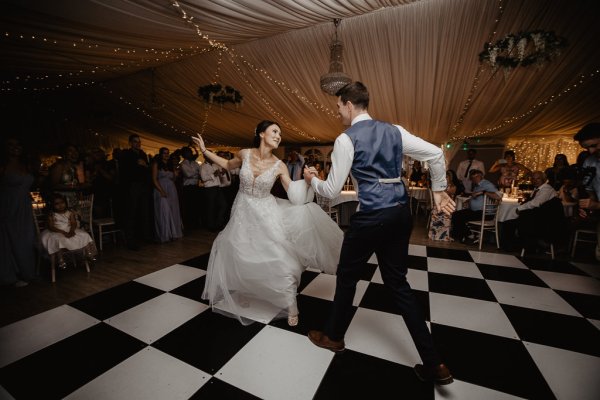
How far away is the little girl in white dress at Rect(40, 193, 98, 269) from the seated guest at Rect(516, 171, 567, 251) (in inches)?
214

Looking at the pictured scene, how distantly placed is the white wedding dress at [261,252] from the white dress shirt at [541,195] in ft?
10.8

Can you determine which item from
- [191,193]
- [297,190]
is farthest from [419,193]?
[297,190]

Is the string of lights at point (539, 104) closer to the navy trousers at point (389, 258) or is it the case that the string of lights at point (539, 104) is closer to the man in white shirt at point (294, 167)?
the man in white shirt at point (294, 167)

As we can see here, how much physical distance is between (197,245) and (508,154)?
251 inches

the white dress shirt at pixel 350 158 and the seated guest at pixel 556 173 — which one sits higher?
the seated guest at pixel 556 173

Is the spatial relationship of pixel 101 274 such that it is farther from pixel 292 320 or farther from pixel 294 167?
pixel 294 167

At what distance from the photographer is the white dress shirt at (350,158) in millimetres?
1262

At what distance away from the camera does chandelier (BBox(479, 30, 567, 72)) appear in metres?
3.45

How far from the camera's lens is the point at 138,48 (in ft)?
13.7

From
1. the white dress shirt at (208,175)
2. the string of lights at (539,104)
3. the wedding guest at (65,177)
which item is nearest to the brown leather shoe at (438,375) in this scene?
the wedding guest at (65,177)

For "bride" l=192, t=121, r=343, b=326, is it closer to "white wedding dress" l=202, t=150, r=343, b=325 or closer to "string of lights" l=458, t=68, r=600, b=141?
"white wedding dress" l=202, t=150, r=343, b=325

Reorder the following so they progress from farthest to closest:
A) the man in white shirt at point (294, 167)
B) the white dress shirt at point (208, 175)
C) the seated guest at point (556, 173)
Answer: the man in white shirt at point (294, 167)
the white dress shirt at point (208, 175)
the seated guest at point (556, 173)

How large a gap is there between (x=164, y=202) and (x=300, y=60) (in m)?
3.68

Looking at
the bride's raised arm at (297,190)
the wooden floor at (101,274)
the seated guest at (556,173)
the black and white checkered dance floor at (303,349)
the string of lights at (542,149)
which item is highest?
the string of lights at (542,149)
